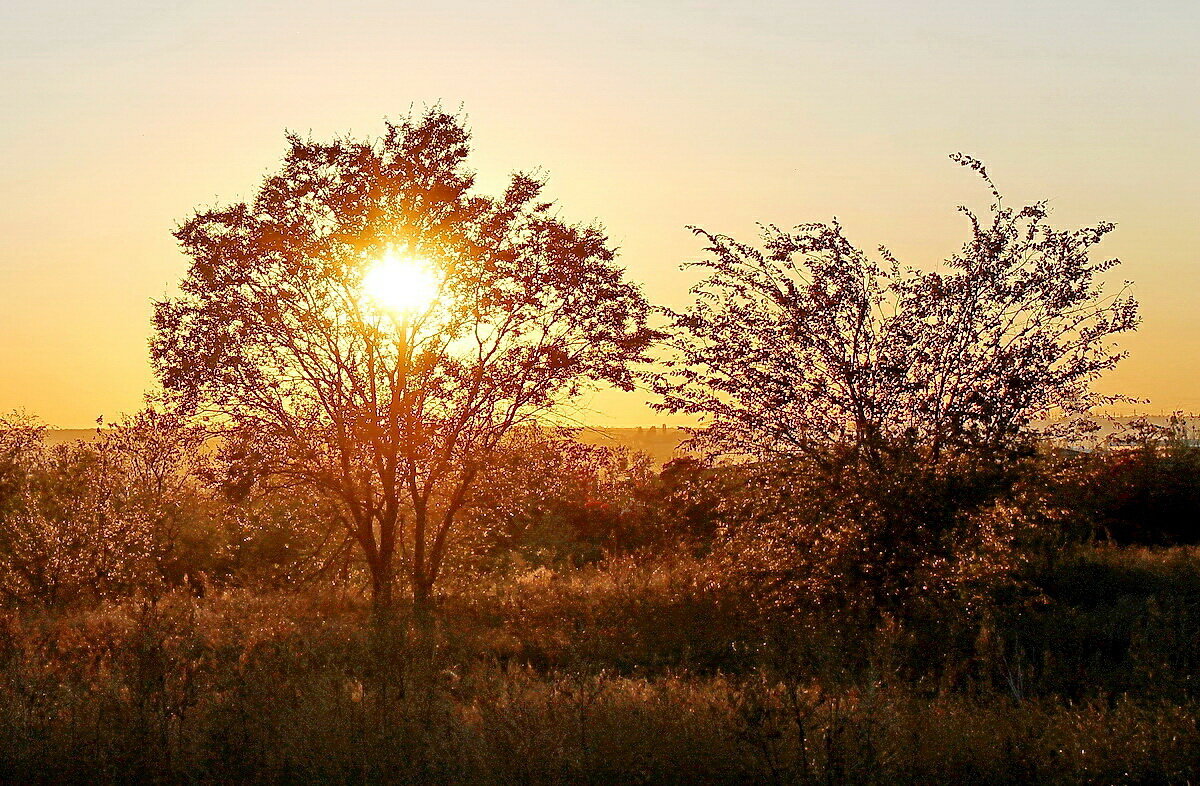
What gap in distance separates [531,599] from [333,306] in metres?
5.15

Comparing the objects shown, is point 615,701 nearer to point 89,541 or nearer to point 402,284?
point 402,284

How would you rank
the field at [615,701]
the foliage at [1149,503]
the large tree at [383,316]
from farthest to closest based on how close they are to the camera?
the foliage at [1149,503] < the large tree at [383,316] < the field at [615,701]

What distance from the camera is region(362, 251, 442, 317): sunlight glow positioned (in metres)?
16.0

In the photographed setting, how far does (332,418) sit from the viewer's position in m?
16.5

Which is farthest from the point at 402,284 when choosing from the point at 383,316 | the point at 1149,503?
the point at 1149,503

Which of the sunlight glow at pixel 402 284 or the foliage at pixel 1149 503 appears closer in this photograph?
the sunlight glow at pixel 402 284

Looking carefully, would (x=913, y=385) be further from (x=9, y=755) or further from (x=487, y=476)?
(x=9, y=755)

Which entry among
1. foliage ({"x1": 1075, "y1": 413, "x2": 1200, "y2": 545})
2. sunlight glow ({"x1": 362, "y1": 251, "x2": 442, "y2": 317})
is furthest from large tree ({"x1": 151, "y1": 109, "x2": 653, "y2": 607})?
foliage ({"x1": 1075, "y1": 413, "x2": 1200, "y2": 545})

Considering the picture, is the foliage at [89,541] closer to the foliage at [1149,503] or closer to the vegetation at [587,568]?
the vegetation at [587,568]

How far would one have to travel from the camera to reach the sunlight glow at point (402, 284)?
16.0 metres

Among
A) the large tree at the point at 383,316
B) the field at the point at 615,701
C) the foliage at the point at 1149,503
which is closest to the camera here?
the field at the point at 615,701

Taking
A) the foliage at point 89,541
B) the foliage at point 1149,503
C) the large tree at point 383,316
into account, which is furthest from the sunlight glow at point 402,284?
the foliage at point 1149,503

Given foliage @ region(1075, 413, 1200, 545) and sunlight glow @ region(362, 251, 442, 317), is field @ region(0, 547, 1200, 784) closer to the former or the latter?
sunlight glow @ region(362, 251, 442, 317)

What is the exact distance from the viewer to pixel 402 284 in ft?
52.7
